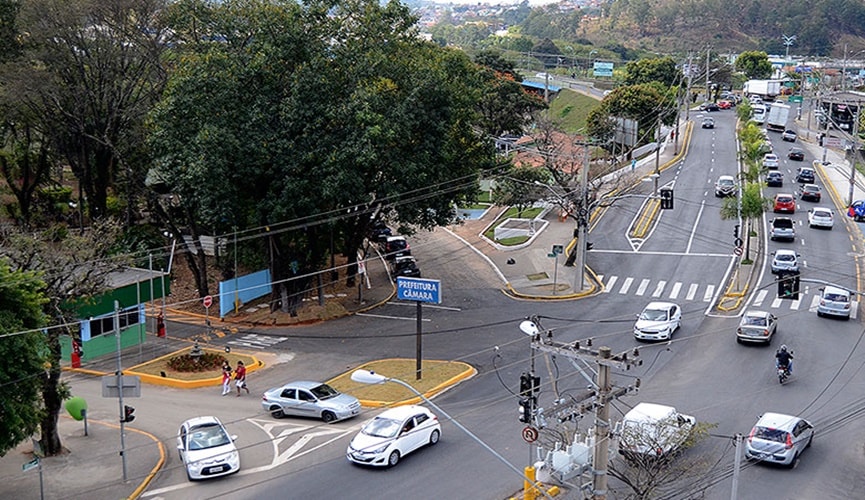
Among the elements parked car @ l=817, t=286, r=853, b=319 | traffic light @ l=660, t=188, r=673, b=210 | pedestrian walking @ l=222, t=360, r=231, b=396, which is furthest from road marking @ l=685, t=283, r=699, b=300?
pedestrian walking @ l=222, t=360, r=231, b=396

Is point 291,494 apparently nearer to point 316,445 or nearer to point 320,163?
point 316,445

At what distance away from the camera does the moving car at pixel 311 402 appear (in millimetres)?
32375

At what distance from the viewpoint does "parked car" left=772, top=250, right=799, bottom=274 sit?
49.0m

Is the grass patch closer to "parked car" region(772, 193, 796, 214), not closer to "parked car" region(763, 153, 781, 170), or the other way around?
"parked car" region(772, 193, 796, 214)

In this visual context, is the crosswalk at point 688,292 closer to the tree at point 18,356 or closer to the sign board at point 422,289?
the sign board at point 422,289

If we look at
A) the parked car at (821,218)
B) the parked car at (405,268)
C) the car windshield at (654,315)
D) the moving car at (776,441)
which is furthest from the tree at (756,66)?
the moving car at (776,441)

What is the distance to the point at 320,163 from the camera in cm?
4269

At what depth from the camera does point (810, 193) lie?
6600cm

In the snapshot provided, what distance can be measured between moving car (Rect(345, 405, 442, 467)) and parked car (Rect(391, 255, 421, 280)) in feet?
76.3

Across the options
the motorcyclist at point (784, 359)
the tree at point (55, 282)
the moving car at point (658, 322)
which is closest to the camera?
the tree at point (55, 282)

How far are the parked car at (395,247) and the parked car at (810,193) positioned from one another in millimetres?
29265

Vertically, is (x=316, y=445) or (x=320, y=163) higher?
(x=320, y=163)

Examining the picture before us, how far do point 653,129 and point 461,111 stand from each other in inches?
1993

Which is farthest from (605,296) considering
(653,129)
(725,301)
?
(653,129)
